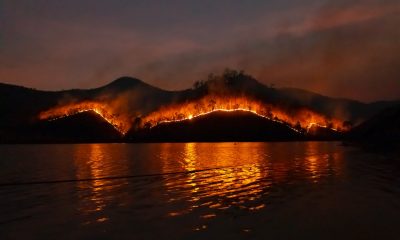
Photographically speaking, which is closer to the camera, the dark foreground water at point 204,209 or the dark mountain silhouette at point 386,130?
the dark foreground water at point 204,209

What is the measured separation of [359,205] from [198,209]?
9314mm

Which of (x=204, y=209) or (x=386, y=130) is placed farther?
(x=386, y=130)

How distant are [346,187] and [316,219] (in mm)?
13154

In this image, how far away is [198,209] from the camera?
2242cm

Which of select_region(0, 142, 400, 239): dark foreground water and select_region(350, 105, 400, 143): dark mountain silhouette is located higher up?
select_region(350, 105, 400, 143): dark mountain silhouette

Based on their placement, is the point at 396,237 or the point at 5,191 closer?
the point at 396,237

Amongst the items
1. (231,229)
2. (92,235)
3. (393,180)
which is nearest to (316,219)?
(231,229)

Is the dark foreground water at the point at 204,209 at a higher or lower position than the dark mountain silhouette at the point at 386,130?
lower

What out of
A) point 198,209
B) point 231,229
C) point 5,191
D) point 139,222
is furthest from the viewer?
point 5,191

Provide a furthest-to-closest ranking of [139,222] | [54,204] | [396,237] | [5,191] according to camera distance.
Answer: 1. [5,191]
2. [54,204]
3. [139,222]
4. [396,237]

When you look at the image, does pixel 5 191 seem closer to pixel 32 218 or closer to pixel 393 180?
pixel 32 218

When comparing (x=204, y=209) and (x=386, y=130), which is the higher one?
(x=386, y=130)

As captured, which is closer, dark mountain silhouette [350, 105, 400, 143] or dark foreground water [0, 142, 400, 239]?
dark foreground water [0, 142, 400, 239]

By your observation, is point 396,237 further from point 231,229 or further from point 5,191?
point 5,191
